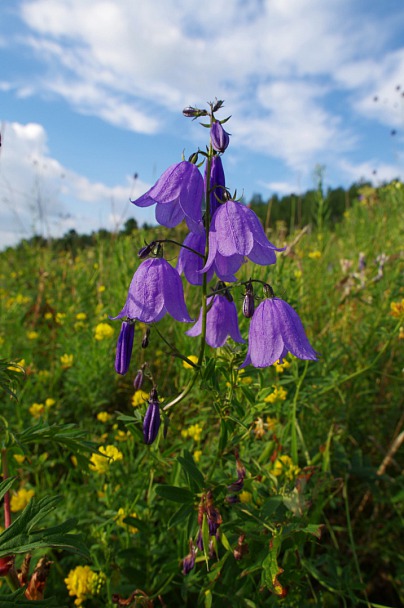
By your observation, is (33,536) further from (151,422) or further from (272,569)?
(272,569)

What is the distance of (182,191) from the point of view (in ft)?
4.41

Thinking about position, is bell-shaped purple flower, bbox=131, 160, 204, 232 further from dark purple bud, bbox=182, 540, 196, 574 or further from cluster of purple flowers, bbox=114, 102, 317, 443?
dark purple bud, bbox=182, 540, 196, 574

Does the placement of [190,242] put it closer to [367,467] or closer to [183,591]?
[183,591]

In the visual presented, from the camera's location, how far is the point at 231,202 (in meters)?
1.33

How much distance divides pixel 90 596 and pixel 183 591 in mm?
411

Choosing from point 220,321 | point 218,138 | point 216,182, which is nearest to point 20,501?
point 220,321

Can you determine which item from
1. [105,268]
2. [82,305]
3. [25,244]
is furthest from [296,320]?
[25,244]

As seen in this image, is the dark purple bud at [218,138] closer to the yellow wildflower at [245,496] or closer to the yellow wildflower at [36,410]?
the yellow wildflower at [245,496]

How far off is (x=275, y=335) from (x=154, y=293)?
1.33 ft

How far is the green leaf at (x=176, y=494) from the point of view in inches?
52.6

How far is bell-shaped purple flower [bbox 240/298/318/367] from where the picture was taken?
1342 mm

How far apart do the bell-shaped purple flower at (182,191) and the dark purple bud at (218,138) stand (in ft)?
0.36

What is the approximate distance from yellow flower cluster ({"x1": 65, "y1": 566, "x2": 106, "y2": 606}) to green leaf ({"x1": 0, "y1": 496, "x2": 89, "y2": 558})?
73cm

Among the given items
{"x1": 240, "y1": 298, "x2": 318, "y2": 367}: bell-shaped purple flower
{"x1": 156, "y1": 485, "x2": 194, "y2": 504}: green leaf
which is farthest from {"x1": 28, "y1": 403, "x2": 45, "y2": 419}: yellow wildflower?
{"x1": 240, "y1": 298, "x2": 318, "y2": 367}: bell-shaped purple flower
